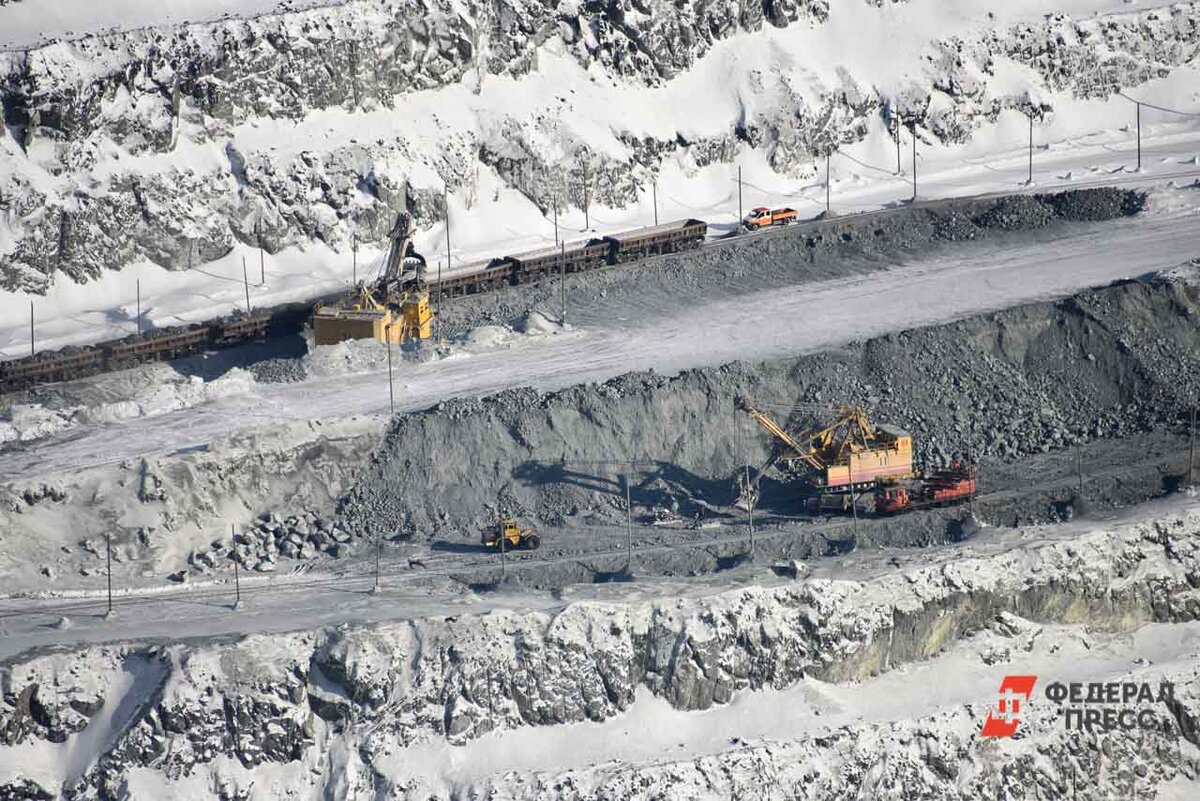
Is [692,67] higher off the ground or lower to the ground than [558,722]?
higher

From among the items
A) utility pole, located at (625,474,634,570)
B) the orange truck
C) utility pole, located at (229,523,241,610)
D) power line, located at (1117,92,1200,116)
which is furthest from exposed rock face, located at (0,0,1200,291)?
utility pole, located at (625,474,634,570)

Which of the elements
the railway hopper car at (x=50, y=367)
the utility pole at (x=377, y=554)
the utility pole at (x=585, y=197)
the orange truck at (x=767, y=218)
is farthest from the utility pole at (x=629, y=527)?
the utility pole at (x=585, y=197)

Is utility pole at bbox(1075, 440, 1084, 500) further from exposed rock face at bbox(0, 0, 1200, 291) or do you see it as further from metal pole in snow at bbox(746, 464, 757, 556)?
exposed rock face at bbox(0, 0, 1200, 291)

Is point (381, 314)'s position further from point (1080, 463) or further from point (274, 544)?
point (1080, 463)

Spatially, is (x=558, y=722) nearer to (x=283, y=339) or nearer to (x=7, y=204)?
(x=283, y=339)

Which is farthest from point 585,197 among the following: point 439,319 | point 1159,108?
point 1159,108

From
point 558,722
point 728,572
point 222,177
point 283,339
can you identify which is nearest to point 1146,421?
point 728,572
